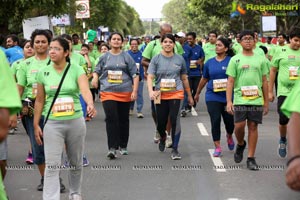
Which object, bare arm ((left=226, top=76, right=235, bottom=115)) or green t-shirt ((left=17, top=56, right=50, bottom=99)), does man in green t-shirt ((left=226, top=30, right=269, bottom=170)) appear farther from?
green t-shirt ((left=17, top=56, right=50, bottom=99))

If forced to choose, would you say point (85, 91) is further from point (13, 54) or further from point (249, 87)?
point (13, 54)

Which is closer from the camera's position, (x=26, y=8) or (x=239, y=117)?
(x=239, y=117)

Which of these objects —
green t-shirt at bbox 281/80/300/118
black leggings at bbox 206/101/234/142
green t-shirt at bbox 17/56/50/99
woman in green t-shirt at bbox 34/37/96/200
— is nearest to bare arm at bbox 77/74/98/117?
woman in green t-shirt at bbox 34/37/96/200

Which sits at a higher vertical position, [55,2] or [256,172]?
[55,2]

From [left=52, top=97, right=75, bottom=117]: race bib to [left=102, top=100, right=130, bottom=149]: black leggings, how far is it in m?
3.03

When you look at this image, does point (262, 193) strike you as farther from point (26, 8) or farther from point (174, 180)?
point (26, 8)

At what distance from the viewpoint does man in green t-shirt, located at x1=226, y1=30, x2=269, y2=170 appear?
7887 millimetres

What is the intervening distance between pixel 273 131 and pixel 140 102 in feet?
12.7

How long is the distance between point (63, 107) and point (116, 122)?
3196mm

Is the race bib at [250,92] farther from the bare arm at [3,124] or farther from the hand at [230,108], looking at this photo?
the bare arm at [3,124]

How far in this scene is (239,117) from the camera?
7.96 m

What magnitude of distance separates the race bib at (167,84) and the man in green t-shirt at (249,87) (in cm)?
104

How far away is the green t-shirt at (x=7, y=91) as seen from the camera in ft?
8.96

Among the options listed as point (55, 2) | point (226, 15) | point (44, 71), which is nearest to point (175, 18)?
point (226, 15)
